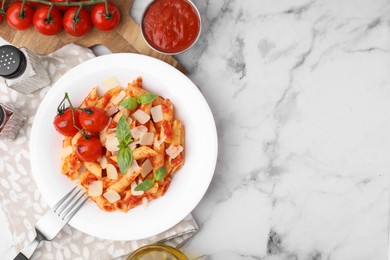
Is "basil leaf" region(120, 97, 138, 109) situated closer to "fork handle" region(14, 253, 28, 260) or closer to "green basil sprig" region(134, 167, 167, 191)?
"green basil sprig" region(134, 167, 167, 191)

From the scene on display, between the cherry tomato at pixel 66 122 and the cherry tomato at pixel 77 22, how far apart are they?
26 cm

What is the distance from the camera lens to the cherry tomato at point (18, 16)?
171 centimetres

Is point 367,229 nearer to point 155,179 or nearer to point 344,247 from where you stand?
point 344,247

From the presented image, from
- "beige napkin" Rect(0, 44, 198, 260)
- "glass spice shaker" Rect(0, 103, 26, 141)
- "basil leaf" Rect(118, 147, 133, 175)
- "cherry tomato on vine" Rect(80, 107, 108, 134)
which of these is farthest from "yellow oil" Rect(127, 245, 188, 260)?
"glass spice shaker" Rect(0, 103, 26, 141)

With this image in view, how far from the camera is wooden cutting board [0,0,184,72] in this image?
1.75 m

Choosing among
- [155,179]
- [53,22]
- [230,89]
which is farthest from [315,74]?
[53,22]

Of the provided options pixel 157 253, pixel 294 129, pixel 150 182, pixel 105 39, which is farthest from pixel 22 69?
pixel 294 129

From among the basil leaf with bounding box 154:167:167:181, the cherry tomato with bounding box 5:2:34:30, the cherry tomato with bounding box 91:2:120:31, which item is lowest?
the basil leaf with bounding box 154:167:167:181

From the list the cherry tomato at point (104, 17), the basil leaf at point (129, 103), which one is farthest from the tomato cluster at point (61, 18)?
the basil leaf at point (129, 103)

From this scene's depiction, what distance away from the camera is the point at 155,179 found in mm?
1641

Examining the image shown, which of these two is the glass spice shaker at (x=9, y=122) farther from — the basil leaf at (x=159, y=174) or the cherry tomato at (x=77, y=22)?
the basil leaf at (x=159, y=174)

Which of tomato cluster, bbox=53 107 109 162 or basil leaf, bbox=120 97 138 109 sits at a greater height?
basil leaf, bbox=120 97 138 109

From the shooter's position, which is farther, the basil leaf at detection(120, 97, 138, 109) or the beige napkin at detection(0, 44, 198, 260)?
the beige napkin at detection(0, 44, 198, 260)

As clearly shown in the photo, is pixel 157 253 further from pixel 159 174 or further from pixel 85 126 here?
pixel 85 126
